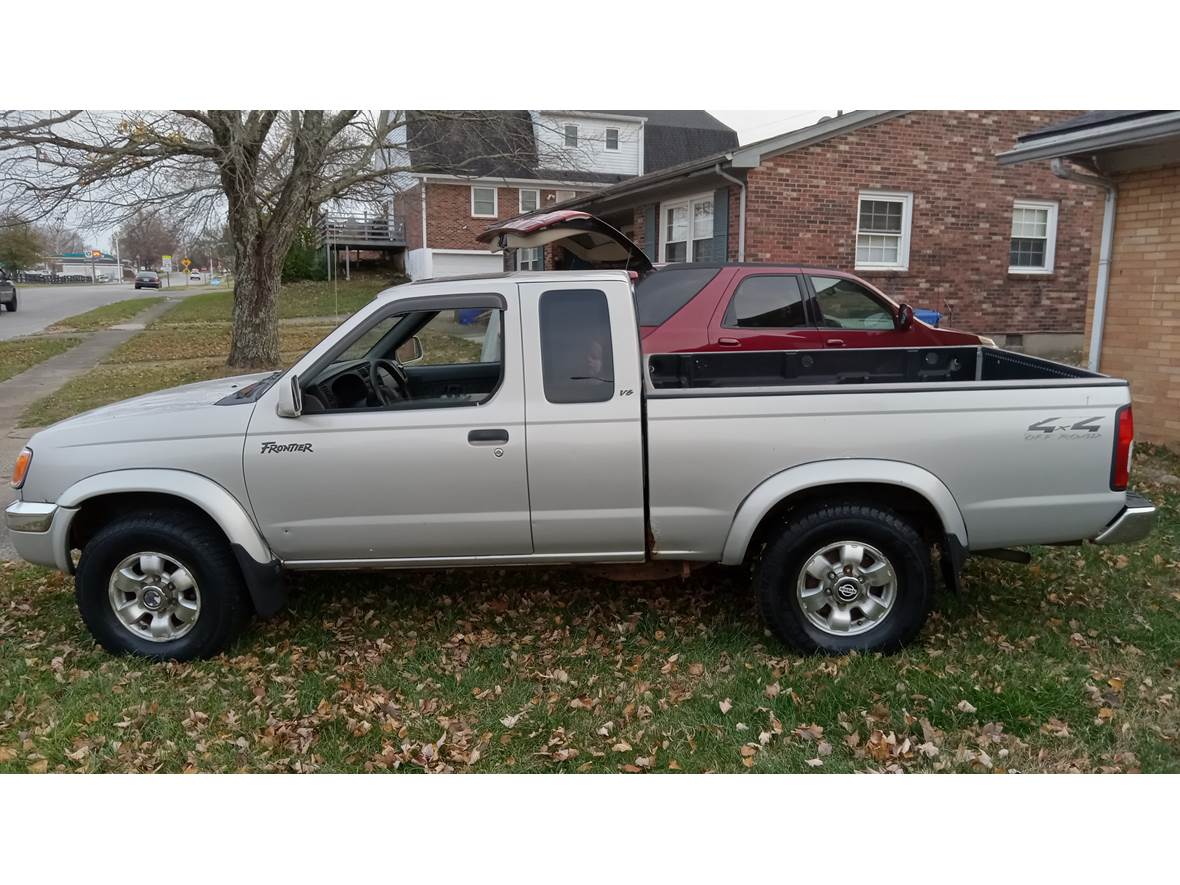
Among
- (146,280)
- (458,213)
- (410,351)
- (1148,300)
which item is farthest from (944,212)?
(146,280)

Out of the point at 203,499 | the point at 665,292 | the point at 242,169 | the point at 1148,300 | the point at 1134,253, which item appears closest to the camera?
the point at 203,499

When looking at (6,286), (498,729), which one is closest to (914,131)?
(498,729)

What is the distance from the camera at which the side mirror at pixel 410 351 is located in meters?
5.53

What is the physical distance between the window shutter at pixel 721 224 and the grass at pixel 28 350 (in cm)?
1302

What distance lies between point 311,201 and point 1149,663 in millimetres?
15577

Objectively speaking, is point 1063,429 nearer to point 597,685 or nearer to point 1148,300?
point 597,685

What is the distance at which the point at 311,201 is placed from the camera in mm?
16516

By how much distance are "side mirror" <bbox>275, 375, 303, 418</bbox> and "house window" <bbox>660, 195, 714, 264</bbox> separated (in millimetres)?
12063

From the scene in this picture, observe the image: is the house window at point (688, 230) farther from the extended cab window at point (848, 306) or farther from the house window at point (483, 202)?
the house window at point (483, 202)

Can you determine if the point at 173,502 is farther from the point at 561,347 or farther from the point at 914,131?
the point at 914,131

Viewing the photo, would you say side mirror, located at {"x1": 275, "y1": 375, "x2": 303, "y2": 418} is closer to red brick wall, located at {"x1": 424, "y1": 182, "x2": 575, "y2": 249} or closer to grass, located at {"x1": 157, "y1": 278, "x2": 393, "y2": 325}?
grass, located at {"x1": 157, "y1": 278, "x2": 393, "y2": 325}

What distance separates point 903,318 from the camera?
819 cm

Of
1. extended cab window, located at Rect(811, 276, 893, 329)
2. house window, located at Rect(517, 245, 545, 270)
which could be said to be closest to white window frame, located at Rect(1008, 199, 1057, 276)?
extended cab window, located at Rect(811, 276, 893, 329)

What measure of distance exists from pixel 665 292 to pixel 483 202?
89.6 ft
